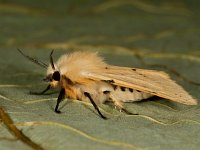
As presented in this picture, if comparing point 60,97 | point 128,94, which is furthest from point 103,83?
point 60,97

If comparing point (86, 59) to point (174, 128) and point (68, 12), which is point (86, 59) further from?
point (68, 12)

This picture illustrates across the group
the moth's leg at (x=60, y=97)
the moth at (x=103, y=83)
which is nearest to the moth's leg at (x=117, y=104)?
the moth at (x=103, y=83)

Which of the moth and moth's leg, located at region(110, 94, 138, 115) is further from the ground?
the moth

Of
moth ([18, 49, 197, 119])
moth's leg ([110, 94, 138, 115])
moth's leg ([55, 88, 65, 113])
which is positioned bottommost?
moth's leg ([110, 94, 138, 115])

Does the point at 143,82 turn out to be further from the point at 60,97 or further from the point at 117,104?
the point at 60,97

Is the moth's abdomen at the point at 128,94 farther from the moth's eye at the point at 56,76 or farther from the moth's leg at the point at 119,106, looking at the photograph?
the moth's eye at the point at 56,76

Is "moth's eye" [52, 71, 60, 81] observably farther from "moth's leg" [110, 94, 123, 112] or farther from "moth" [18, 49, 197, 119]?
"moth's leg" [110, 94, 123, 112]

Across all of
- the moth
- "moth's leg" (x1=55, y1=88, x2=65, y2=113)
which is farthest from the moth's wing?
"moth's leg" (x1=55, y1=88, x2=65, y2=113)
